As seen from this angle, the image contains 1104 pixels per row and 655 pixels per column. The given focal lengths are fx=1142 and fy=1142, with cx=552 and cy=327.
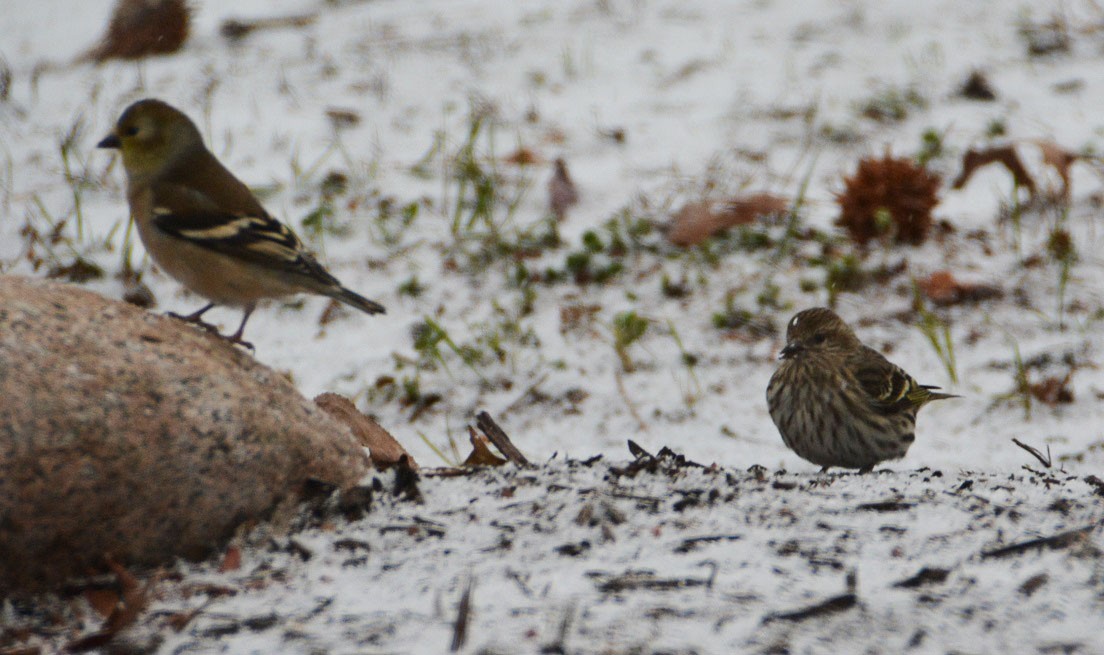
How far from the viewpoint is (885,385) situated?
457 centimetres

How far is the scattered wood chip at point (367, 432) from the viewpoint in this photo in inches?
144

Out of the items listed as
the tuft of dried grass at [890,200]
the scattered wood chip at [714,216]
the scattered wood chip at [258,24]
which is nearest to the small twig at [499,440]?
the scattered wood chip at [714,216]

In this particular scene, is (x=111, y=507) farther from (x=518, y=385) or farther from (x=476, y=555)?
(x=518, y=385)

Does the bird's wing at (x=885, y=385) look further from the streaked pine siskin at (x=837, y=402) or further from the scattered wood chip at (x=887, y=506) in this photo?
the scattered wood chip at (x=887, y=506)

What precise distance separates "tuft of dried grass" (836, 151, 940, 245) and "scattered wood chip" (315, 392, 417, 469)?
10.8ft

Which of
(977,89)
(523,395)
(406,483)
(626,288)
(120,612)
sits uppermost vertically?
(977,89)

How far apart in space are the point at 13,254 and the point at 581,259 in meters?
2.97

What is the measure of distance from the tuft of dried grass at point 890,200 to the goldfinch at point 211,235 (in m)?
3.12

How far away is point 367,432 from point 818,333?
197 centimetres

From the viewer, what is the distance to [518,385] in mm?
5273

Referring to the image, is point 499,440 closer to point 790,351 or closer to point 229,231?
point 229,231

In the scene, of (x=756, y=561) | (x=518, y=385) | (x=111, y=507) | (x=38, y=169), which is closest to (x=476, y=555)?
(x=756, y=561)

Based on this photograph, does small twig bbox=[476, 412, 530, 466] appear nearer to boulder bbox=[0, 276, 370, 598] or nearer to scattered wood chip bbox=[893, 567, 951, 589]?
boulder bbox=[0, 276, 370, 598]

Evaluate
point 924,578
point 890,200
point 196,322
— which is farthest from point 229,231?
point 890,200
